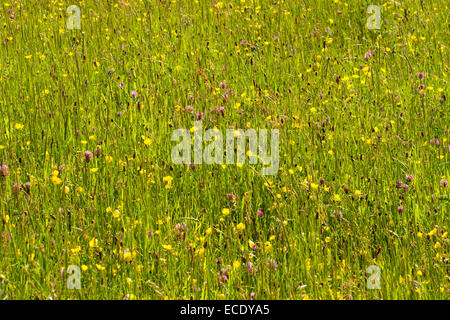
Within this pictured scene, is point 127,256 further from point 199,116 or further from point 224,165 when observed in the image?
point 199,116

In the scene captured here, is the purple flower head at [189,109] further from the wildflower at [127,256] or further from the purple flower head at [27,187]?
the wildflower at [127,256]

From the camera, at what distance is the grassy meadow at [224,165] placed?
95.3 inches

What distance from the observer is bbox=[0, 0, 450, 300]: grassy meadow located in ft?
7.94

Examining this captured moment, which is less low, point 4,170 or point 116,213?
point 4,170

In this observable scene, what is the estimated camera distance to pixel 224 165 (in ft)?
10.3

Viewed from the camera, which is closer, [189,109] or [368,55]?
[189,109]

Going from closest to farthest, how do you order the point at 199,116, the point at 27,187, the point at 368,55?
1. the point at 27,187
2. the point at 199,116
3. the point at 368,55

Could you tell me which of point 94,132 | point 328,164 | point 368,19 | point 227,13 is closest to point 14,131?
point 94,132

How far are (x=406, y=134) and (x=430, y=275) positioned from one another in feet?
4.38

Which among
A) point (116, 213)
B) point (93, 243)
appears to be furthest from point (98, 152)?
point (93, 243)

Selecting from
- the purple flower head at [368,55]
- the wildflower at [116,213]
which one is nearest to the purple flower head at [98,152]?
the wildflower at [116,213]

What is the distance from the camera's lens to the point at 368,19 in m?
5.57

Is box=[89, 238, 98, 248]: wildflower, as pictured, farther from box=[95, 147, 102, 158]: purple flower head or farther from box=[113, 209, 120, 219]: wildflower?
box=[95, 147, 102, 158]: purple flower head
